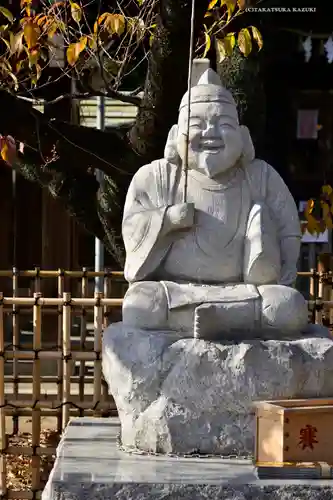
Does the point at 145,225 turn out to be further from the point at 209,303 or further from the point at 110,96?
the point at 110,96

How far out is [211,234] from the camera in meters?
4.80

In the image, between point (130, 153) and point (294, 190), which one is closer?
point (130, 153)

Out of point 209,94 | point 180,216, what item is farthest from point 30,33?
point 180,216

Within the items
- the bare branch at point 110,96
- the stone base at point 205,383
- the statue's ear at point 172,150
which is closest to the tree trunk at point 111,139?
the bare branch at point 110,96

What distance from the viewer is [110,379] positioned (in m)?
4.52

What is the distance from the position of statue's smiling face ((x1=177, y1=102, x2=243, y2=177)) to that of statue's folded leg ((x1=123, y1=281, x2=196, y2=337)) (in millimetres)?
814

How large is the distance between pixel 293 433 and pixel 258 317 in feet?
2.18

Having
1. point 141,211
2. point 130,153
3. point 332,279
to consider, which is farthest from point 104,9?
point 141,211

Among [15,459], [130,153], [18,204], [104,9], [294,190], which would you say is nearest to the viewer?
[130,153]

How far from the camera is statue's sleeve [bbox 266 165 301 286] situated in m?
4.90

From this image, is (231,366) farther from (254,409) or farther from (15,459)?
(15,459)

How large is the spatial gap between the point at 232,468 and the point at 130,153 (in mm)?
2931

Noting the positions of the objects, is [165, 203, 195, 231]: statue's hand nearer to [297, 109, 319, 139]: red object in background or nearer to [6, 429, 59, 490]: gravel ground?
[6, 429, 59, 490]: gravel ground

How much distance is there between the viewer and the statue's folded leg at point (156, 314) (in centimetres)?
450
